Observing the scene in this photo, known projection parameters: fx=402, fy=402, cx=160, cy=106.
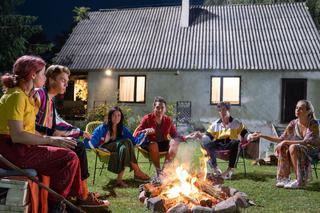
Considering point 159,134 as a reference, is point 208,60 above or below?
above

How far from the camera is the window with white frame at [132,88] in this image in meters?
18.3

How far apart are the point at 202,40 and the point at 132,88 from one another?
3.89 meters

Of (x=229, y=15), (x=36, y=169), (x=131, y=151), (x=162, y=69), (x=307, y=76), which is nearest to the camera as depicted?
(x=36, y=169)

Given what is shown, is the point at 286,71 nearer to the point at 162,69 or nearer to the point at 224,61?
the point at 224,61

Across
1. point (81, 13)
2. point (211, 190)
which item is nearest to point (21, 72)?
point (211, 190)

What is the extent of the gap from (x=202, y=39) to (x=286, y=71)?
4.16m

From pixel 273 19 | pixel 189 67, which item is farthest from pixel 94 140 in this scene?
pixel 273 19

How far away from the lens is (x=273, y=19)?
1895cm

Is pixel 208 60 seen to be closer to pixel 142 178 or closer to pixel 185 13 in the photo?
pixel 185 13

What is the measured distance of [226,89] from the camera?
17312mm

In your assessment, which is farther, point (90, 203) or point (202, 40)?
point (202, 40)

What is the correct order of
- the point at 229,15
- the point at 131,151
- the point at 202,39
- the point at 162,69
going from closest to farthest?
the point at 131,151, the point at 162,69, the point at 202,39, the point at 229,15

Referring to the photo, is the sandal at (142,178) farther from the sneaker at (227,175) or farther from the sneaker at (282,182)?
the sneaker at (282,182)

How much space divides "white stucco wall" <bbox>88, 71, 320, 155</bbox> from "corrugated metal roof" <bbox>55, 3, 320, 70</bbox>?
450mm
